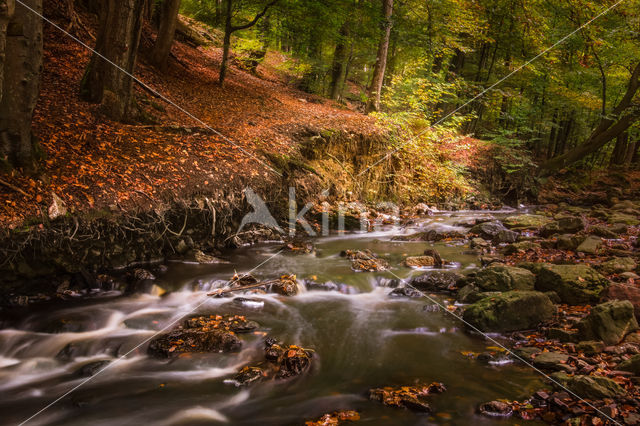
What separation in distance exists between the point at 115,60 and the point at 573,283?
9.40 m

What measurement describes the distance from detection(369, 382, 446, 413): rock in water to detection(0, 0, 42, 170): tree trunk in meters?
5.95

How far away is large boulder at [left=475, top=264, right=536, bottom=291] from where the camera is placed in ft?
20.2

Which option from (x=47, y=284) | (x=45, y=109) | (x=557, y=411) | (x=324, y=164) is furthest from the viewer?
(x=324, y=164)

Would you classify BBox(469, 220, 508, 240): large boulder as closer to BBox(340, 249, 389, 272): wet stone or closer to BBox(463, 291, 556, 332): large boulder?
BBox(340, 249, 389, 272): wet stone

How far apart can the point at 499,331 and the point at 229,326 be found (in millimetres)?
3961

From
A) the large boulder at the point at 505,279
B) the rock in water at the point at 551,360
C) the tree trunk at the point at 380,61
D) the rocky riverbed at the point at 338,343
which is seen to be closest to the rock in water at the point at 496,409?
the rocky riverbed at the point at 338,343

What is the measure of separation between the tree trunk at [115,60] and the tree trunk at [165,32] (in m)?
3.42

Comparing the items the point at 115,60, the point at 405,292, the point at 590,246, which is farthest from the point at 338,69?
the point at 405,292

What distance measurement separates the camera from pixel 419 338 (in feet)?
18.0

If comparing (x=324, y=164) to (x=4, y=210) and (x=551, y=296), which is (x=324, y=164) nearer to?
(x=551, y=296)

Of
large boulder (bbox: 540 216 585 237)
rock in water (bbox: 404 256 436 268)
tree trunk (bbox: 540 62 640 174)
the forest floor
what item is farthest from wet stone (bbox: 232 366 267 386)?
tree trunk (bbox: 540 62 640 174)

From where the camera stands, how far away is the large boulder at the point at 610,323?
445cm

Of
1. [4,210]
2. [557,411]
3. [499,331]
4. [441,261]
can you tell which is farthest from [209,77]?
[557,411]

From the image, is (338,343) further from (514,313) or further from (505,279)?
(505,279)
